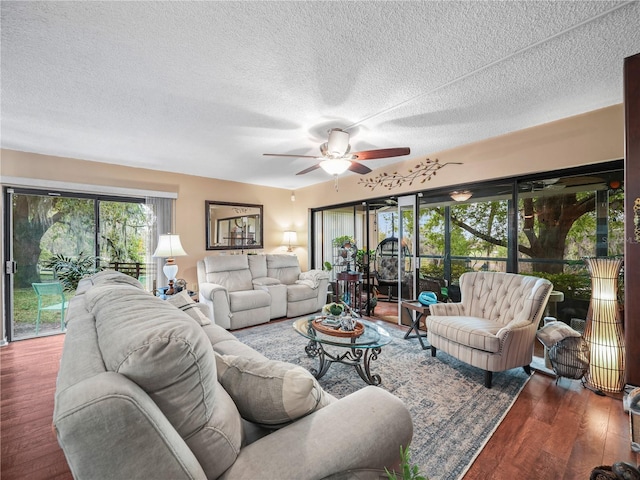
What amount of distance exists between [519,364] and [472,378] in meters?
0.42

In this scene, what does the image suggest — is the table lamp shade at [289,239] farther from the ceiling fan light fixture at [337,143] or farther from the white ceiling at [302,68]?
the ceiling fan light fixture at [337,143]

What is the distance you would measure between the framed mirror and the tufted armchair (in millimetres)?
3877

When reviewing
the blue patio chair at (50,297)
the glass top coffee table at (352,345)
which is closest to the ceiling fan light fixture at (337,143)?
the glass top coffee table at (352,345)

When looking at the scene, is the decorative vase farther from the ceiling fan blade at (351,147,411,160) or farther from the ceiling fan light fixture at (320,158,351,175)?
the ceiling fan blade at (351,147,411,160)

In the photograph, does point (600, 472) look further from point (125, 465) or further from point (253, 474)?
point (125, 465)

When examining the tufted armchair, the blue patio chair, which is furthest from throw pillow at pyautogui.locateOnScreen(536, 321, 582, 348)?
the blue patio chair

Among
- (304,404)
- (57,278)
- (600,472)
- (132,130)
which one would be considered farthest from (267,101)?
(57,278)

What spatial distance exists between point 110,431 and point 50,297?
4715mm

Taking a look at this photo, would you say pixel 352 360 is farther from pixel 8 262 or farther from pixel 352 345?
pixel 8 262

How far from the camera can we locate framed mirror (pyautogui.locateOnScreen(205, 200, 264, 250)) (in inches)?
207

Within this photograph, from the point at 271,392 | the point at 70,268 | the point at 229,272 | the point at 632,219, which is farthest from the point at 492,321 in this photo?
the point at 70,268

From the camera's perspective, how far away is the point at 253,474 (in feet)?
2.68

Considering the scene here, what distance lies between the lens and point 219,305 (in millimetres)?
3971

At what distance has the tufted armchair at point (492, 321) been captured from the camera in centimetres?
238
